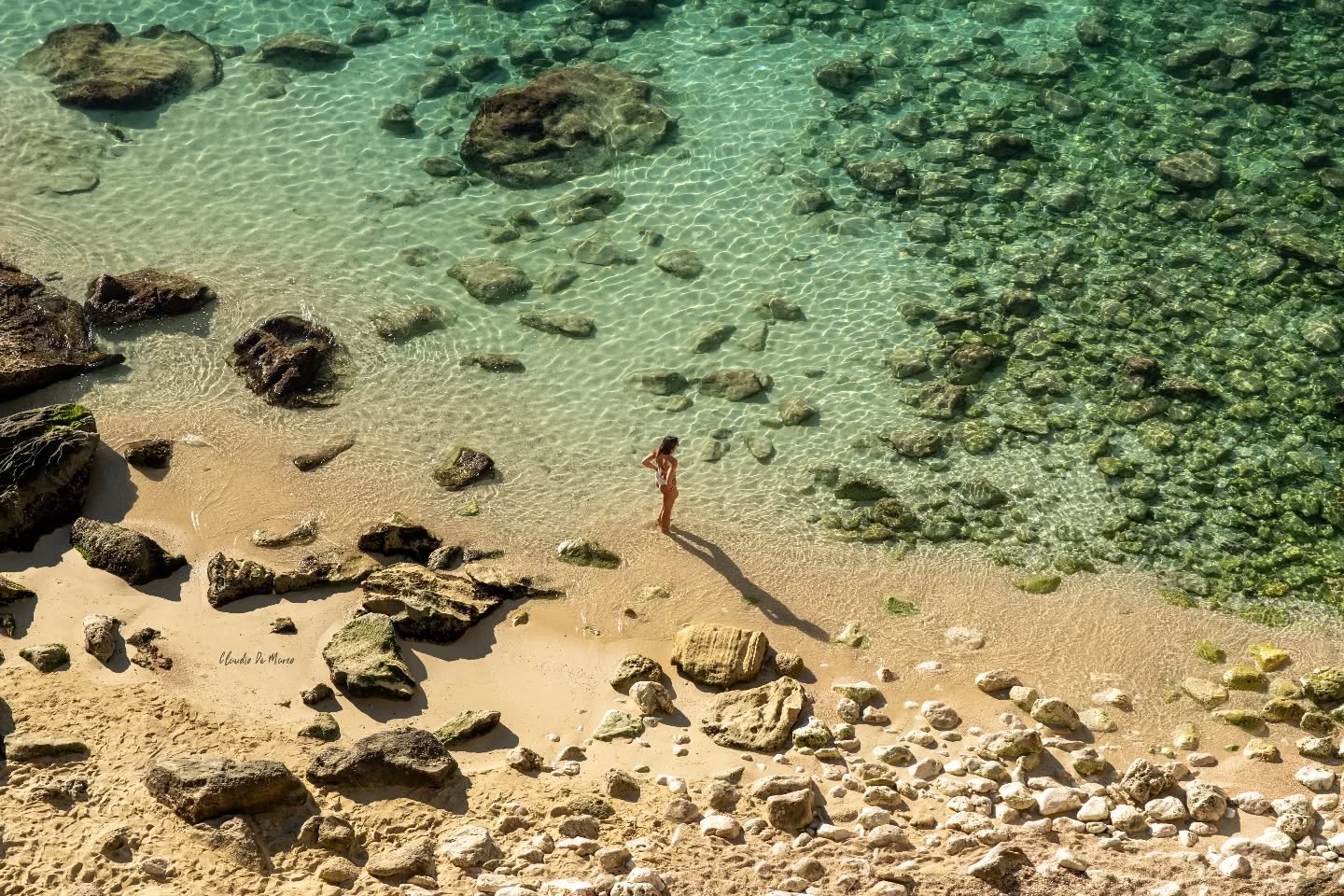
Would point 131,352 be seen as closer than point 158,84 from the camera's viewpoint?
Yes

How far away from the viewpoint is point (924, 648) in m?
14.1

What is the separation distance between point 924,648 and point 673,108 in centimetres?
1284

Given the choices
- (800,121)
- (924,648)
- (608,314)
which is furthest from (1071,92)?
(924,648)

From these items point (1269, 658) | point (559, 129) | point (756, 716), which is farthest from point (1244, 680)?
point (559, 129)

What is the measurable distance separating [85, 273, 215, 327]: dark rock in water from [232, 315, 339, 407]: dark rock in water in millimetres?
1298

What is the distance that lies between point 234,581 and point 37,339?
647cm

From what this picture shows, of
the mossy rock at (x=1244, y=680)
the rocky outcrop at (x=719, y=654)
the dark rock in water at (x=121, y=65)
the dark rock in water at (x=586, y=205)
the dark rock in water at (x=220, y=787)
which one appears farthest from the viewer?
the dark rock in water at (x=121, y=65)

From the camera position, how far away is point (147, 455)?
16.3 meters

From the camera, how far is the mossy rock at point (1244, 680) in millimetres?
13516

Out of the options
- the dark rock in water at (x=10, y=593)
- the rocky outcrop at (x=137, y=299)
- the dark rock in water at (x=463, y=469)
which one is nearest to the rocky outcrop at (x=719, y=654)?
the dark rock in water at (x=463, y=469)

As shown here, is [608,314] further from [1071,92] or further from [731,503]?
[1071,92]

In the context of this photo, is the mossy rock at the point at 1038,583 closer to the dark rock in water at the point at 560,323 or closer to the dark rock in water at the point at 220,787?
the dark rock in water at the point at 560,323

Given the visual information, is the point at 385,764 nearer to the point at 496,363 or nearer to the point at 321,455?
the point at 321,455

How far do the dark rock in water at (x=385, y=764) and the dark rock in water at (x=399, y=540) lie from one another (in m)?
3.47
